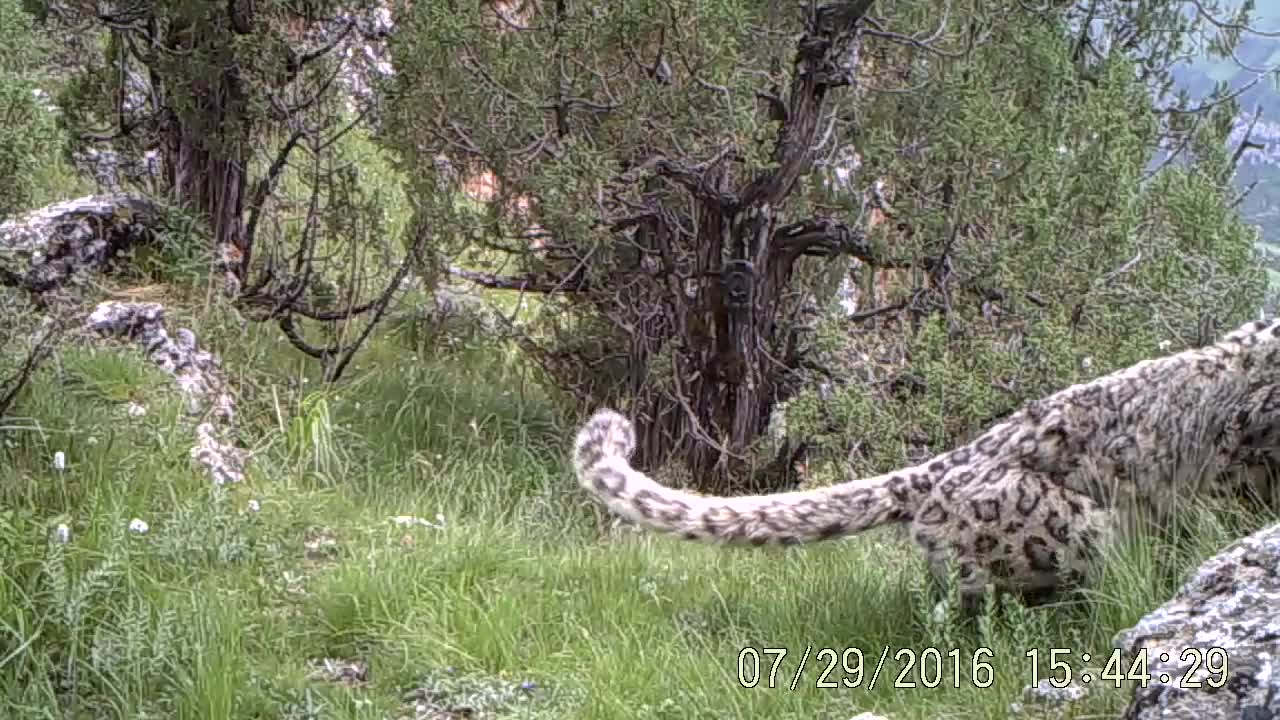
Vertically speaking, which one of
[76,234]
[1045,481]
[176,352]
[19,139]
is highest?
[19,139]

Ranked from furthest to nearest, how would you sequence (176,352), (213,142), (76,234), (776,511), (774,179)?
(213,142) < (76,234) < (176,352) < (774,179) < (776,511)

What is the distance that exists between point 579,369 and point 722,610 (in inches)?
142

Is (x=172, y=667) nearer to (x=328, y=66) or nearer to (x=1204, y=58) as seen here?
(x=328, y=66)

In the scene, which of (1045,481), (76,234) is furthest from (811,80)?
(76,234)

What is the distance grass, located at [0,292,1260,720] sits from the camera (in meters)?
3.92

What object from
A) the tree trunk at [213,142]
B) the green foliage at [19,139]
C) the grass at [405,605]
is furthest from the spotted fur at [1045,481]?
the tree trunk at [213,142]

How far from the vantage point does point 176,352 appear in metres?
6.91

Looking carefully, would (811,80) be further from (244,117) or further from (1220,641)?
(1220,641)

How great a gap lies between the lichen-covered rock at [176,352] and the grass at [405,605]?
0.81ft

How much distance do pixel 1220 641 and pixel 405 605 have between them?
8.50 ft

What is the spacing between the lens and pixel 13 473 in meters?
5.10

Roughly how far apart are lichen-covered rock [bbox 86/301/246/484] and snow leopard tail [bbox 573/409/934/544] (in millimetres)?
2697

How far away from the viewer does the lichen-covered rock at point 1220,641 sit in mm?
2789

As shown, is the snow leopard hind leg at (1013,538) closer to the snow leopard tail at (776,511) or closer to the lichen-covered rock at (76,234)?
the snow leopard tail at (776,511)
